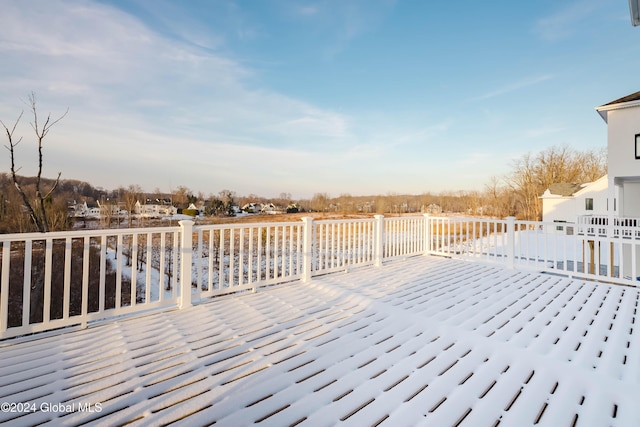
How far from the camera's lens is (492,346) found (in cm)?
209

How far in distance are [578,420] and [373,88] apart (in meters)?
9.84

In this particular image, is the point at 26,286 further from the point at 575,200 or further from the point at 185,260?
the point at 575,200

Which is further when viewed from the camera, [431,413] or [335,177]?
[335,177]

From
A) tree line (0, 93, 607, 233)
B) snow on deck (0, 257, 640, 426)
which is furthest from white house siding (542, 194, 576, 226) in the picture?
snow on deck (0, 257, 640, 426)

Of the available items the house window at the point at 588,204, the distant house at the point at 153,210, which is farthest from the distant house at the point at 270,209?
the house window at the point at 588,204

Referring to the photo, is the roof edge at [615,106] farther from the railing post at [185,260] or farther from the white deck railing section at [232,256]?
the railing post at [185,260]

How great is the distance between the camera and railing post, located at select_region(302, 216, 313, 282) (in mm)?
3887

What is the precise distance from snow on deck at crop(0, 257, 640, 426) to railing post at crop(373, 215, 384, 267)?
1.80 m

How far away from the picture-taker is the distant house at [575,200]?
52.2 feet

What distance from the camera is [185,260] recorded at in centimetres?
296

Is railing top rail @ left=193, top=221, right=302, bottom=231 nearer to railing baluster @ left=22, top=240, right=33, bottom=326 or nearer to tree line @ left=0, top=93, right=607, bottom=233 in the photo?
railing baluster @ left=22, top=240, right=33, bottom=326

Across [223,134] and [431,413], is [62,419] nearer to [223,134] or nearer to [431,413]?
[431,413]

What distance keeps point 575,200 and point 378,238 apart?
1900cm

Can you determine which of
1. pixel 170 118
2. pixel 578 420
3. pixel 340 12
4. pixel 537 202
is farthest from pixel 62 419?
pixel 537 202
